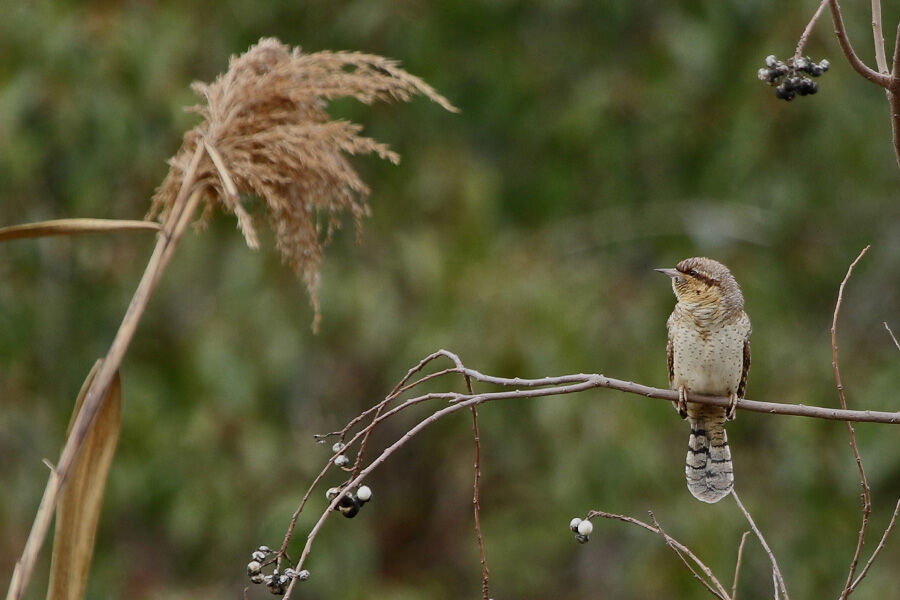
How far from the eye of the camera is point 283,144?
2.52 meters

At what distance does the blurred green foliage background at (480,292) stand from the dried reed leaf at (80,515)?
4355mm

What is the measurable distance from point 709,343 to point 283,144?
172cm

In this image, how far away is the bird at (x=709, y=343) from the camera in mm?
3746

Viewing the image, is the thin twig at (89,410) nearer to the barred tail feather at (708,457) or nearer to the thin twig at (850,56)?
the thin twig at (850,56)

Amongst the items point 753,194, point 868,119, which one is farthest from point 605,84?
point 868,119

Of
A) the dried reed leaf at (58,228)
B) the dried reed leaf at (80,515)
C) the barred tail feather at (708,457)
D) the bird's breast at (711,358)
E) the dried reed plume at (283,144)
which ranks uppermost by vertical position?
the dried reed plume at (283,144)

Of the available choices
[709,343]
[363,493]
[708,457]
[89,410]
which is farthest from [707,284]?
[89,410]

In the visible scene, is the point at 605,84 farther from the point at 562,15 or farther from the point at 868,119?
the point at 868,119

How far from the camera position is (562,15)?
8695mm

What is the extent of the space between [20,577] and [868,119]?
767 cm

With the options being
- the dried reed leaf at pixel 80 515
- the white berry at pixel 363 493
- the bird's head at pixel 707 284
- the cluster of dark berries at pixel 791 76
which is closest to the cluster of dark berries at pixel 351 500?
→ the white berry at pixel 363 493

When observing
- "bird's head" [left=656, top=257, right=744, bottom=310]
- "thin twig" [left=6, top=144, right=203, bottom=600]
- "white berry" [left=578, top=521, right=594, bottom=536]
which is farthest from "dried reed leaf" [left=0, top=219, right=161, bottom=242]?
"bird's head" [left=656, top=257, right=744, bottom=310]

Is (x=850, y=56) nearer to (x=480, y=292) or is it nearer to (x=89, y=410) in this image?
(x=89, y=410)

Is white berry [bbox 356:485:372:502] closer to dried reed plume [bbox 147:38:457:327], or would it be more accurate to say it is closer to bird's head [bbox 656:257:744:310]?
dried reed plume [bbox 147:38:457:327]
